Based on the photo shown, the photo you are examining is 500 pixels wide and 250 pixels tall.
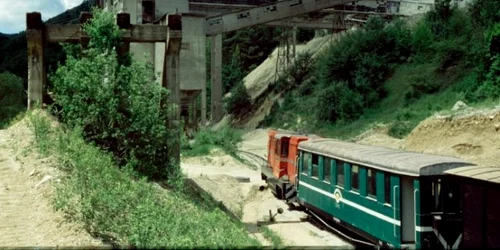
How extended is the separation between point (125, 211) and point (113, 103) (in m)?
5.46

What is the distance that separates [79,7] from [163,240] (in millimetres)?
75526

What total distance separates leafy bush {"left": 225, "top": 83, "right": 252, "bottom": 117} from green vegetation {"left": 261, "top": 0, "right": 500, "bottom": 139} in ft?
25.5

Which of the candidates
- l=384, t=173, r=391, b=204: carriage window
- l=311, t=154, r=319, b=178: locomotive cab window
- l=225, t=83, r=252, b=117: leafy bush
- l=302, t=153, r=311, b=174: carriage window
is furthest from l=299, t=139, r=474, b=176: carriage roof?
l=225, t=83, r=252, b=117: leafy bush

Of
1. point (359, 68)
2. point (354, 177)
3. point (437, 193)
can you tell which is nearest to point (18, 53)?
point (359, 68)

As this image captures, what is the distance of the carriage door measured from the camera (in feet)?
38.2

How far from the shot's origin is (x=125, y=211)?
11.1 meters

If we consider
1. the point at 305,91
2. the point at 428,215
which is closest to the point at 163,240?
the point at 428,215

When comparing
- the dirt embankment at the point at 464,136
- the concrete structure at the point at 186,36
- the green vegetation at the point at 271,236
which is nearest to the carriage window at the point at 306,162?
the green vegetation at the point at 271,236

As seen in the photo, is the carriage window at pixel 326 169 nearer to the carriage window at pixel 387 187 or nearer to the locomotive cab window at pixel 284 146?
the carriage window at pixel 387 187

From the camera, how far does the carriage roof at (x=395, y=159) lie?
11.4m

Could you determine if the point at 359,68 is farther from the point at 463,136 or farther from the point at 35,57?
the point at 35,57

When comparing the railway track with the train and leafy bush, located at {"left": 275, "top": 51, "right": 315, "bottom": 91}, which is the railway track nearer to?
the train

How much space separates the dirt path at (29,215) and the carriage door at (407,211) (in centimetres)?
589

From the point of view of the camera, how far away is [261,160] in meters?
36.7
